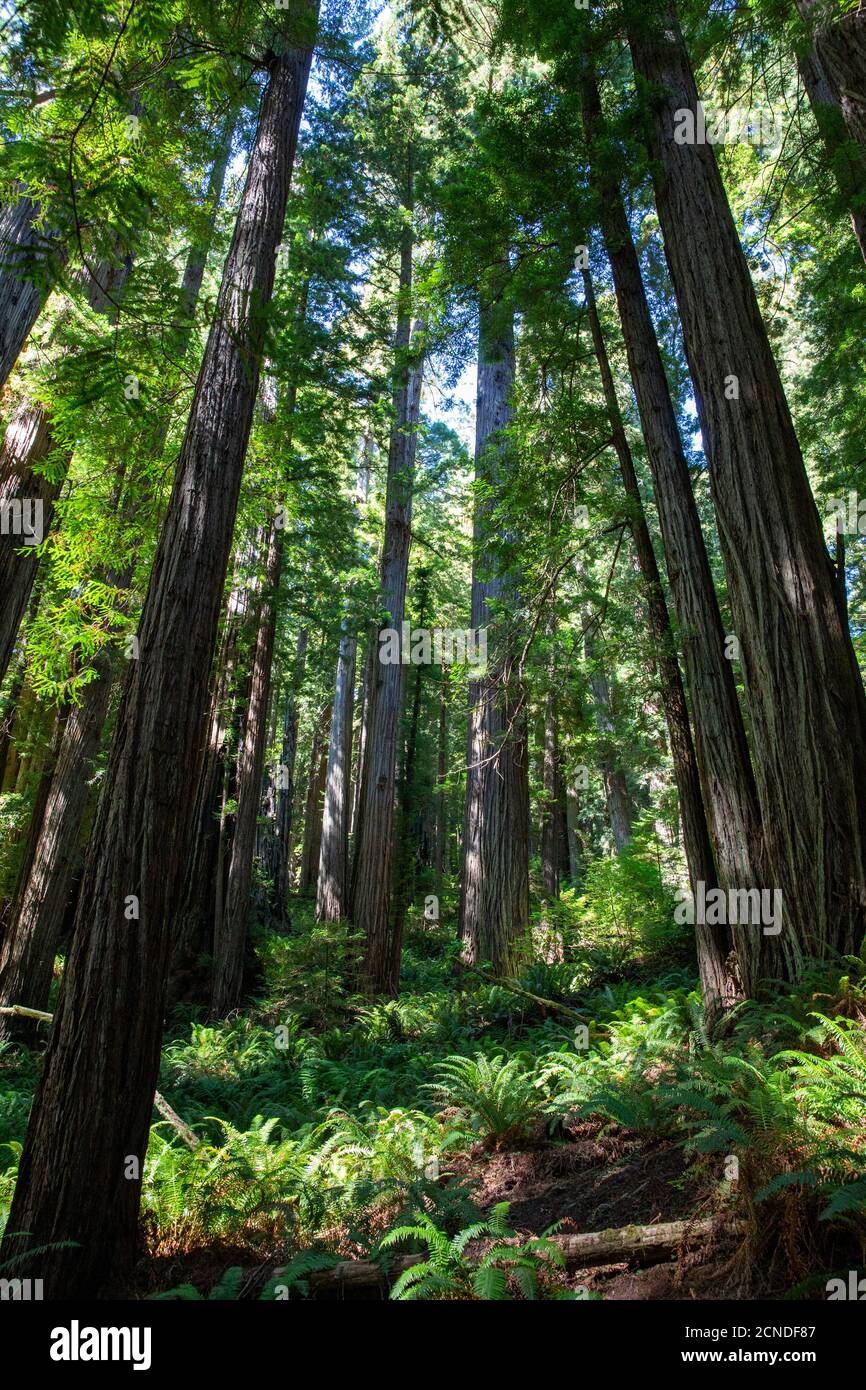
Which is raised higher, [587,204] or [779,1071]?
[587,204]

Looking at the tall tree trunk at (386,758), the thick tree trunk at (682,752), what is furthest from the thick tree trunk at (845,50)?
the tall tree trunk at (386,758)

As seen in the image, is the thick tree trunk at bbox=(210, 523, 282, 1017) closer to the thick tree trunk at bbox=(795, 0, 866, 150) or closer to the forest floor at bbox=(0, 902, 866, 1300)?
the forest floor at bbox=(0, 902, 866, 1300)

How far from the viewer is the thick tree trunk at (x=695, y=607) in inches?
191

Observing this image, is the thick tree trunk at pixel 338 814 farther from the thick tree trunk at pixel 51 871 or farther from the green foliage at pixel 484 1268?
the green foliage at pixel 484 1268

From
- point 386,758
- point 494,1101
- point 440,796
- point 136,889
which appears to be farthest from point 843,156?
point 440,796

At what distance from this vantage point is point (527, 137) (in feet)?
18.6

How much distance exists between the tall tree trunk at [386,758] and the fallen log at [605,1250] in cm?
687

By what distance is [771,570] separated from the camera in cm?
494

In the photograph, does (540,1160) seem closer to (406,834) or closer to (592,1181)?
(592,1181)

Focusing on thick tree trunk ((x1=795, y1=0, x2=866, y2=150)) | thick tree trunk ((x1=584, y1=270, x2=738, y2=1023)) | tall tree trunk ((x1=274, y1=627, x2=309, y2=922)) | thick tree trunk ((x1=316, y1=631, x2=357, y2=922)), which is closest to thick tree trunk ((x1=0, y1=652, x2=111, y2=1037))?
tall tree trunk ((x1=274, y1=627, x2=309, y2=922))
